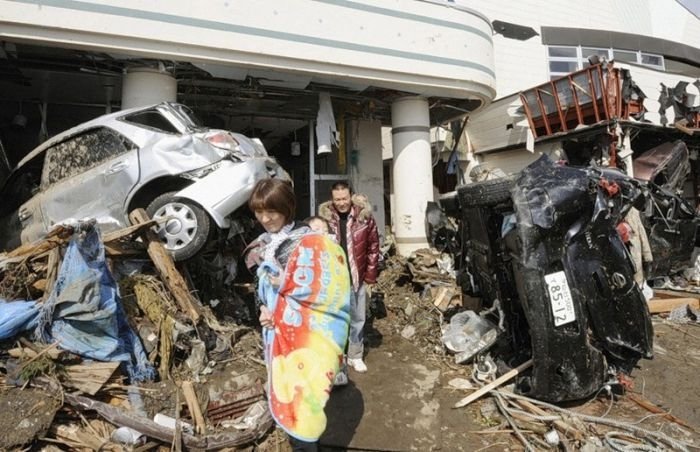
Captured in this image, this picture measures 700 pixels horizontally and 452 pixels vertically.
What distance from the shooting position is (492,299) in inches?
152

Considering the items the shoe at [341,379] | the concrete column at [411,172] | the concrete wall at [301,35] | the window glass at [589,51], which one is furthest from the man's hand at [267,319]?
the window glass at [589,51]

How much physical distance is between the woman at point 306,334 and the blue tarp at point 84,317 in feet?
6.61

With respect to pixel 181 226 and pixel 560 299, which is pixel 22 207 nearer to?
pixel 181 226

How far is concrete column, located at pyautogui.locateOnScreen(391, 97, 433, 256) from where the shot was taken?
787 cm

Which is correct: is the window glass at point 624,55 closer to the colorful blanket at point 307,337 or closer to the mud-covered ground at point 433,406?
the mud-covered ground at point 433,406

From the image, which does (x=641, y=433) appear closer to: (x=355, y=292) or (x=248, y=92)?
(x=355, y=292)

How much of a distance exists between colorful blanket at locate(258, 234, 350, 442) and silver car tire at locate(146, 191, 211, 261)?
8.52ft

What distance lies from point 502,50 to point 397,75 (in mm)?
7264

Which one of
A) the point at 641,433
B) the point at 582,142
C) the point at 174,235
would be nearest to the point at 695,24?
the point at 582,142

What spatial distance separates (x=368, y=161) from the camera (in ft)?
Answer: 32.1

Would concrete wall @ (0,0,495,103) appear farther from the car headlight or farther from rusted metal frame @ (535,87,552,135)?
rusted metal frame @ (535,87,552,135)

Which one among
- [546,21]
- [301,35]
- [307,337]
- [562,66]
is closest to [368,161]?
[301,35]

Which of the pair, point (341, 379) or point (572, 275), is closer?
point (572, 275)

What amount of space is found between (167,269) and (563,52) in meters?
14.4
